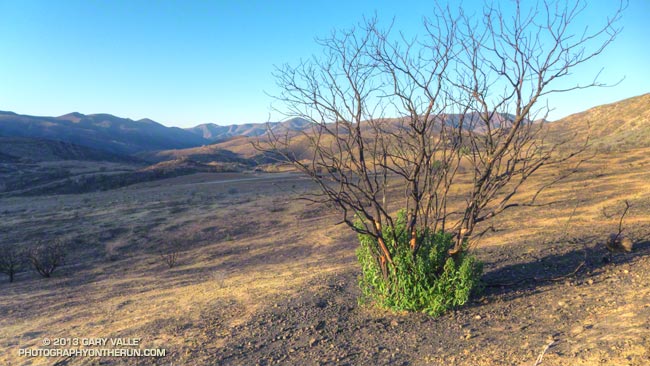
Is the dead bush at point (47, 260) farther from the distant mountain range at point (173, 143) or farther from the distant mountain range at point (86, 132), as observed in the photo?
the distant mountain range at point (86, 132)

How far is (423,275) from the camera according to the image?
463cm

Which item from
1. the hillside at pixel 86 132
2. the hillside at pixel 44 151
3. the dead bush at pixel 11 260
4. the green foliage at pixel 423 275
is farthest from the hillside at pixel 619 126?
the hillside at pixel 86 132

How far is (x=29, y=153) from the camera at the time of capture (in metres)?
63.3

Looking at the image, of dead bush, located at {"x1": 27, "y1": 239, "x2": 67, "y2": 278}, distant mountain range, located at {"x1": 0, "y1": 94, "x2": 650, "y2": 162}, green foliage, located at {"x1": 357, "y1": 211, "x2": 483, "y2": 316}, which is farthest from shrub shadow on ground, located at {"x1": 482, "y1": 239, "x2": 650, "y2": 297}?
dead bush, located at {"x1": 27, "y1": 239, "x2": 67, "y2": 278}

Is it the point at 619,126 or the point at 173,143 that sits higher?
the point at 619,126

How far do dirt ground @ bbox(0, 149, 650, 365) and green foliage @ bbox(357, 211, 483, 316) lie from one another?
0.65ft

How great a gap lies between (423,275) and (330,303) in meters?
1.44

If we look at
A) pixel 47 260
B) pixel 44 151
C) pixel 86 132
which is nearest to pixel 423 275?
pixel 47 260

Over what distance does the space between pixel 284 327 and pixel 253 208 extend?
47.2 feet

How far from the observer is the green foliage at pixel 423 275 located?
4531 millimetres

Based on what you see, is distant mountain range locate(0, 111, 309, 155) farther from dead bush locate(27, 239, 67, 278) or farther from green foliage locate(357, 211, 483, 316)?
green foliage locate(357, 211, 483, 316)

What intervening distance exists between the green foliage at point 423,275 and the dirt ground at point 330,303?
0.65 feet

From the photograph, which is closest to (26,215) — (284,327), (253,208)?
(253,208)

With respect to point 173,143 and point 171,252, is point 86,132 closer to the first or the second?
point 173,143
